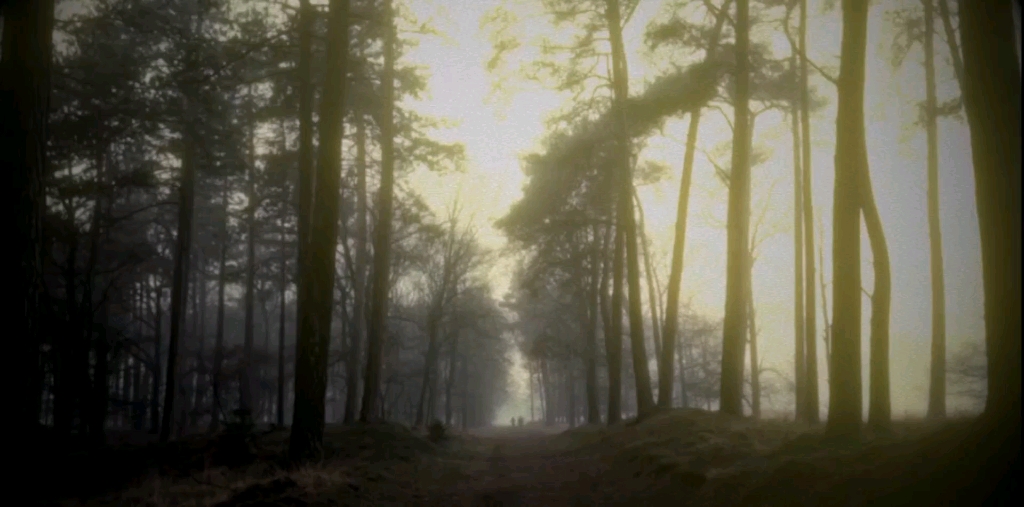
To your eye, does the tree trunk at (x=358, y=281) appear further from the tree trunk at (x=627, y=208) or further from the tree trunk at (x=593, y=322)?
the tree trunk at (x=593, y=322)

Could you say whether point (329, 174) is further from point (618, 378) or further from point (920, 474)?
point (618, 378)

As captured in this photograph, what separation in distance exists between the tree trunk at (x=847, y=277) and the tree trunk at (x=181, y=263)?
1607 cm

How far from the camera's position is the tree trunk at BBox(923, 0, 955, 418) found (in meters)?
15.3

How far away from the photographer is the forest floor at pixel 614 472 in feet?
15.0

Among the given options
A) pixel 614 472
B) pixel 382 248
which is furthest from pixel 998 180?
pixel 382 248

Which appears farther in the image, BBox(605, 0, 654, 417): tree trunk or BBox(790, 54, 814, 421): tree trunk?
BBox(790, 54, 814, 421): tree trunk

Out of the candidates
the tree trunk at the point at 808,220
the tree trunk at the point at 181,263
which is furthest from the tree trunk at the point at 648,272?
the tree trunk at the point at 181,263

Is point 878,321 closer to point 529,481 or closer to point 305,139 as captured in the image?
point 529,481

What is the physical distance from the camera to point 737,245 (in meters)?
12.5

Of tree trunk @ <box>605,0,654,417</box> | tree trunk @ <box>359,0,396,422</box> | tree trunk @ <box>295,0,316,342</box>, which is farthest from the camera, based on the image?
tree trunk @ <box>605,0,654,417</box>

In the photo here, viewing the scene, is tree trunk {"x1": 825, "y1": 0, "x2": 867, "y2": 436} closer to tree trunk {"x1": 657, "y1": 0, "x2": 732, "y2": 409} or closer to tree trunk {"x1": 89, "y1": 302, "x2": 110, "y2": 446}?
tree trunk {"x1": 657, "y1": 0, "x2": 732, "y2": 409}

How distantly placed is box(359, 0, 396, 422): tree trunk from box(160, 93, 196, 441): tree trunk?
5.42 m

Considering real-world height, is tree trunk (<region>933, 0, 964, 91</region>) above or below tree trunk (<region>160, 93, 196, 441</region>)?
above

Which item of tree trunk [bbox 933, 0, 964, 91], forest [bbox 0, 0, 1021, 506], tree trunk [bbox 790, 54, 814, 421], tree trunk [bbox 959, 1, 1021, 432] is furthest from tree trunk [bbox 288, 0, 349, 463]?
tree trunk [bbox 933, 0, 964, 91]
